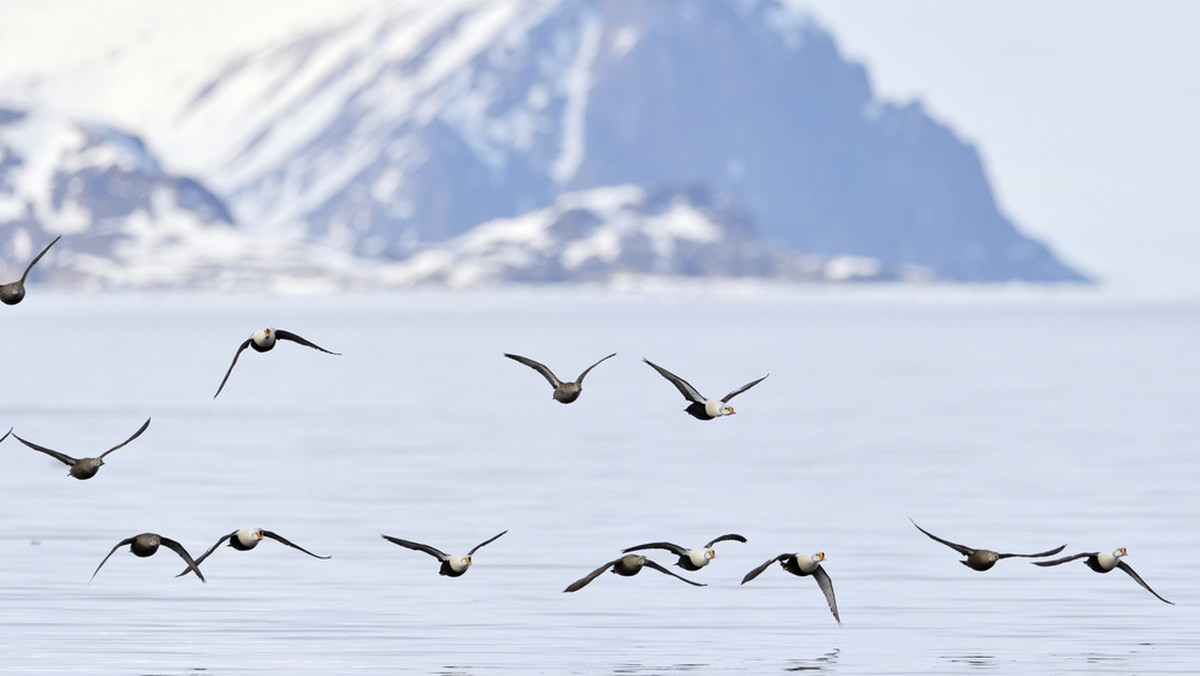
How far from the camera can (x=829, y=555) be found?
1845 inches

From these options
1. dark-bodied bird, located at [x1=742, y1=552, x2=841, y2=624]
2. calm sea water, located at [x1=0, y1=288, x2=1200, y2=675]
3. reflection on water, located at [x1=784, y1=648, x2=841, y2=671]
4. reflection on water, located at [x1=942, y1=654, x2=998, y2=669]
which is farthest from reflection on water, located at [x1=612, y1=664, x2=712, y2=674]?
reflection on water, located at [x1=942, y1=654, x2=998, y2=669]

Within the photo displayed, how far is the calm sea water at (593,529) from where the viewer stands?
1371 inches

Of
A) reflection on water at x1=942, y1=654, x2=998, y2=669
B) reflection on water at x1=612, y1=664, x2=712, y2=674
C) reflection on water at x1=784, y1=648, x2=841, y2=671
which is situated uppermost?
reflection on water at x1=942, y1=654, x2=998, y2=669

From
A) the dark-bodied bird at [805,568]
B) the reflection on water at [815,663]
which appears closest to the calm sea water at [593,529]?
the reflection on water at [815,663]

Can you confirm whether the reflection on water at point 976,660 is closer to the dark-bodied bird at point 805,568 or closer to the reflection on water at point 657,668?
the dark-bodied bird at point 805,568

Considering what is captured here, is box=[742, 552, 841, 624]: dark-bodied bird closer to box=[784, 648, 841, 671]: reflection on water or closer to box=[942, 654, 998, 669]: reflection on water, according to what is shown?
box=[784, 648, 841, 671]: reflection on water

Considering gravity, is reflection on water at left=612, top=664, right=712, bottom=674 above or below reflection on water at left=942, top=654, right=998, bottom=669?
below

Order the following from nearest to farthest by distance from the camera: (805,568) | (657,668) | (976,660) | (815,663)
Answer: (805,568) < (657,668) < (815,663) < (976,660)

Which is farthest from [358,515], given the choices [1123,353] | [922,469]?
[1123,353]

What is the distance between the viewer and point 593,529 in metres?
51.8

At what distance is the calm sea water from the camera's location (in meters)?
34.8

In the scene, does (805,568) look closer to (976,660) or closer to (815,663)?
(815,663)

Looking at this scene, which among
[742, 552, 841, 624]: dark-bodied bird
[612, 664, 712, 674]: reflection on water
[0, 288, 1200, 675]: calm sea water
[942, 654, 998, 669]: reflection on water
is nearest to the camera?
[742, 552, 841, 624]: dark-bodied bird

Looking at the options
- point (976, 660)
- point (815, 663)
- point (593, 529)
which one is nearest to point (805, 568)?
point (815, 663)
